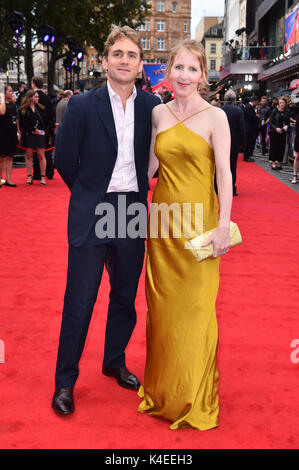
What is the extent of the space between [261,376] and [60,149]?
185 cm

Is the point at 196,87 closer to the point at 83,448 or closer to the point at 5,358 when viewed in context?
the point at 83,448

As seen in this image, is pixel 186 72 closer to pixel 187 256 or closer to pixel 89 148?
pixel 89 148

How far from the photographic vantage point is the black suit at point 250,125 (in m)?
17.4

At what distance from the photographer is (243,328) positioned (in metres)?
4.46

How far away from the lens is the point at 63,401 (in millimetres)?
3174

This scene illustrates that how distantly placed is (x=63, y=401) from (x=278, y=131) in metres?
13.6

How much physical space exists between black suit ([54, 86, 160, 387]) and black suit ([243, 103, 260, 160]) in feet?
48.4

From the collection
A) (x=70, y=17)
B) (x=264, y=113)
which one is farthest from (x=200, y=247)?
(x=70, y=17)

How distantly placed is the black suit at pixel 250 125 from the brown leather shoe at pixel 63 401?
49.6ft

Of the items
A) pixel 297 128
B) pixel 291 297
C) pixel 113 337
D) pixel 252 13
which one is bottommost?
pixel 291 297

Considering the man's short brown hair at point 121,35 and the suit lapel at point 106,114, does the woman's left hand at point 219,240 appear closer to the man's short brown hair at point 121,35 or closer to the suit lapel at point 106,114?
the suit lapel at point 106,114

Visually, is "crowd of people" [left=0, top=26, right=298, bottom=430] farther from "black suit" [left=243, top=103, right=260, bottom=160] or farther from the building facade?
the building facade
